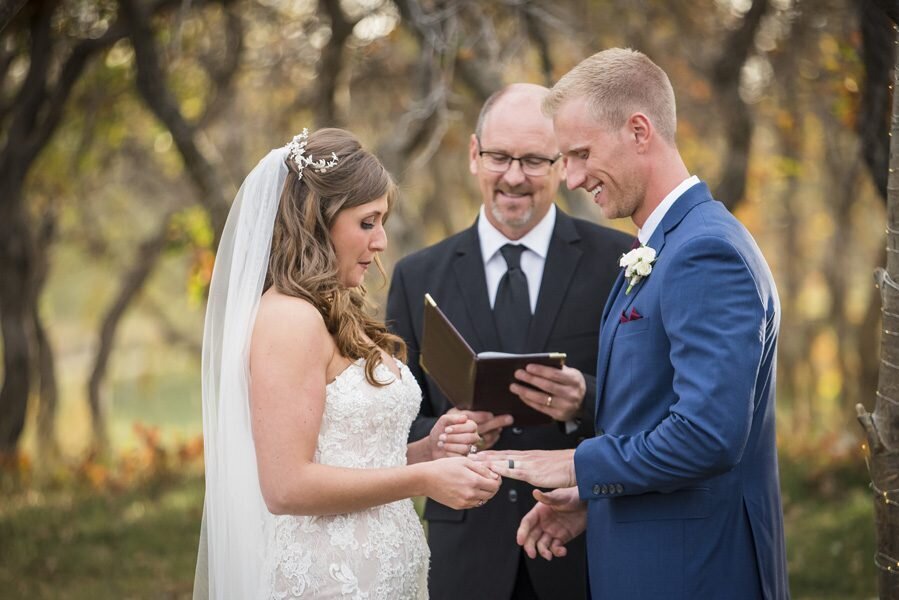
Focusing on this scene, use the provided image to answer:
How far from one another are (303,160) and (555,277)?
1.20m

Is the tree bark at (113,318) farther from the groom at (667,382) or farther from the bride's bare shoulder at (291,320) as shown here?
the groom at (667,382)

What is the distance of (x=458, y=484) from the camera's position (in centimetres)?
304

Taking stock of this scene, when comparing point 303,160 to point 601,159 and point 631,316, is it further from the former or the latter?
point 631,316

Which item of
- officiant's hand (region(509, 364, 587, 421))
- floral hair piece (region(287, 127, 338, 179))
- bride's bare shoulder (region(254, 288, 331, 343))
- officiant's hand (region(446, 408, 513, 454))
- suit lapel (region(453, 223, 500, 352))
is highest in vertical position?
floral hair piece (region(287, 127, 338, 179))

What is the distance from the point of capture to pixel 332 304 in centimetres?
308

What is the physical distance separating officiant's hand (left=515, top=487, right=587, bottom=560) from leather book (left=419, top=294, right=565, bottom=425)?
35cm

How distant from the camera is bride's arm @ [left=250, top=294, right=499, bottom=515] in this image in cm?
292

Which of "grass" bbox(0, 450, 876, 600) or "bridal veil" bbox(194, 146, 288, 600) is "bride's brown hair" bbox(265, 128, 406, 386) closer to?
"bridal veil" bbox(194, 146, 288, 600)

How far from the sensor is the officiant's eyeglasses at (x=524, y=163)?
3961mm

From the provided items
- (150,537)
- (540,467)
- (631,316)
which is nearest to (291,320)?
(540,467)

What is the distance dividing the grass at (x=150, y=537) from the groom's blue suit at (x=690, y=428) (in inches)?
153

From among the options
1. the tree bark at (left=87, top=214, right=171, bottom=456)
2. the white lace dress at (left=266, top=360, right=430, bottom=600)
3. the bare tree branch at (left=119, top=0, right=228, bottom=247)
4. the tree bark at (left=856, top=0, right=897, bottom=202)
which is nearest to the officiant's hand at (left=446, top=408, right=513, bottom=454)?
the white lace dress at (left=266, top=360, right=430, bottom=600)

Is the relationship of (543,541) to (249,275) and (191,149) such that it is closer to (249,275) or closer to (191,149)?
(249,275)

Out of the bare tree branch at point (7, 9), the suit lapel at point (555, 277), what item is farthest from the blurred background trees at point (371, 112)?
the suit lapel at point (555, 277)
